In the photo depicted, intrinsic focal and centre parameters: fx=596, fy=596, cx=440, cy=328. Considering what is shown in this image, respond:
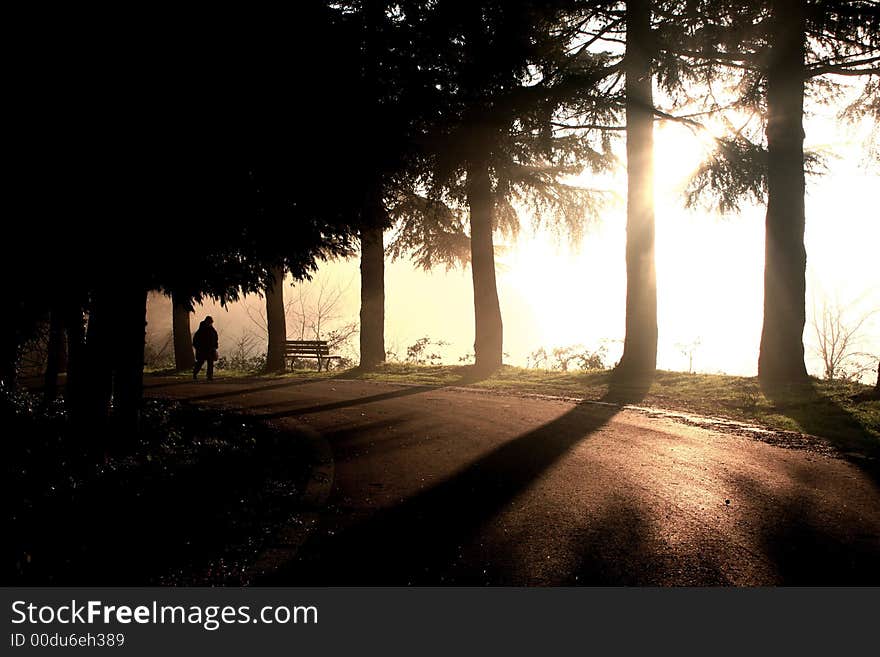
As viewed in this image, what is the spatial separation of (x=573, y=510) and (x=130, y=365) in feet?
17.9

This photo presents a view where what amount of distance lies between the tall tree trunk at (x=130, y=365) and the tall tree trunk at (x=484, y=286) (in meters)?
11.4

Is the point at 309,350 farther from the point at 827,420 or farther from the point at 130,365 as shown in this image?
the point at 827,420

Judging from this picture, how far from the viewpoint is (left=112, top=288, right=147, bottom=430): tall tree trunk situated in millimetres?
6715

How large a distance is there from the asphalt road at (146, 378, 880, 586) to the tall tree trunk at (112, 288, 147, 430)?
2.11 meters

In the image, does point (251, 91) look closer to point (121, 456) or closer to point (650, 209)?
point (121, 456)

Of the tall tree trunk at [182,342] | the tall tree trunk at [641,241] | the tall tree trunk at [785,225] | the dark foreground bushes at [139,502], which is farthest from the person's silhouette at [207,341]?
the tall tree trunk at [785,225]

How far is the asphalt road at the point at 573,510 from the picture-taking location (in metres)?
3.62

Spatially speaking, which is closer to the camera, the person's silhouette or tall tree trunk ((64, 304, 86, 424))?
tall tree trunk ((64, 304, 86, 424))

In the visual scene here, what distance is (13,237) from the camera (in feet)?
19.8

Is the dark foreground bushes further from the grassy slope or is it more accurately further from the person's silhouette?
the person's silhouette

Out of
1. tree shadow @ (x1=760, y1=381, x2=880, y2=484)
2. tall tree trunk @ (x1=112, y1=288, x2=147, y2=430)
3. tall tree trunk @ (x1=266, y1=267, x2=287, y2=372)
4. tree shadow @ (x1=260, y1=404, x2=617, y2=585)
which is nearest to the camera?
tree shadow @ (x1=260, y1=404, x2=617, y2=585)

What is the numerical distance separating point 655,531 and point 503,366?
13.7m

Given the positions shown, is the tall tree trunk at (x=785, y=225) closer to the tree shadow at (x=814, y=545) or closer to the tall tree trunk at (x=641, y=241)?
the tall tree trunk at (x=641, y=241)

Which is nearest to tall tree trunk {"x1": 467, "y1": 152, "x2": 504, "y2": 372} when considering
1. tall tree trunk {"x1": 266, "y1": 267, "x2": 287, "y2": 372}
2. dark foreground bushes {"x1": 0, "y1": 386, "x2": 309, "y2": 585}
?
tall tree trunk {"x1": 266, "y1": 267, "x2": 287, "y2": 372}
